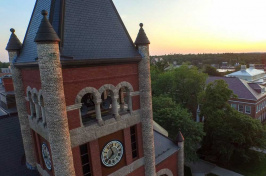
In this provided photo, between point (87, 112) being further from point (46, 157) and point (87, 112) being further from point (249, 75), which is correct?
point (249, 75)

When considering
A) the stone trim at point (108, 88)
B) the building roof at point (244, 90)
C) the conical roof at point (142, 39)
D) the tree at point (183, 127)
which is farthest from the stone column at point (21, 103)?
the building roof at point (244, 90)

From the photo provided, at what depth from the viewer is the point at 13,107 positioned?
1995 cm

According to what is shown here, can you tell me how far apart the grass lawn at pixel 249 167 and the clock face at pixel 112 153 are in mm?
21543

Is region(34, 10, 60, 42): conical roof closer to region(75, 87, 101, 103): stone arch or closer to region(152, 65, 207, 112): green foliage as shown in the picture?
region(75, 87, 101, 103): stone arch

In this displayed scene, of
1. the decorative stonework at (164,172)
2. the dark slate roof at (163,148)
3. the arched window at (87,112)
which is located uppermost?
the arched window at (87,112)

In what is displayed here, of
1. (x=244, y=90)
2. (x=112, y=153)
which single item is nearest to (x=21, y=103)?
(x=112, y=153)

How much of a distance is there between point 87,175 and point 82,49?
6500mm

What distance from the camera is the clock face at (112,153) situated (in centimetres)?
1023

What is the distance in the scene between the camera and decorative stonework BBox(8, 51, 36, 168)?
1126 centimetres

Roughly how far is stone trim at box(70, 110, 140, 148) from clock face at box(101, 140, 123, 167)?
83 cm

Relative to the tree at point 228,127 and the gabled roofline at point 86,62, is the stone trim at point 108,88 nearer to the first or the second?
the gabled roofline at point 86,62

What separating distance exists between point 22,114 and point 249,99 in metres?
39.3

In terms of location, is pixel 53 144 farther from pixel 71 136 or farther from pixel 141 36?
pixel 141 36

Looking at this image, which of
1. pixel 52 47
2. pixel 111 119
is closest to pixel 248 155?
pixel 111 119
